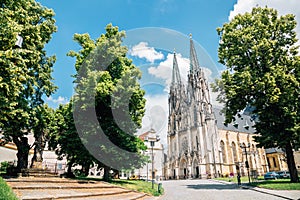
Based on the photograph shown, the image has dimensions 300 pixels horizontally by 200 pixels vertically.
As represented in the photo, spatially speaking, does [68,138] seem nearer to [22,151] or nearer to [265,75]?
[22,151]

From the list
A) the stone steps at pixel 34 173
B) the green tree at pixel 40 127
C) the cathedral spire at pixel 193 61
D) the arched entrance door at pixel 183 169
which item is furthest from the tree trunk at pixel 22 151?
the cathedral spire at pixel 193 61

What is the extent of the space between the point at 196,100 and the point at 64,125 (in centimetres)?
4358

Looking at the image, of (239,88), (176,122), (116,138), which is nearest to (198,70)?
(176,122)

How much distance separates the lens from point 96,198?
1079 cm

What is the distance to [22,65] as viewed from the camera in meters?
11.2

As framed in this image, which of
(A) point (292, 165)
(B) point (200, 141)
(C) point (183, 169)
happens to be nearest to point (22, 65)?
(A) point (292, 165)

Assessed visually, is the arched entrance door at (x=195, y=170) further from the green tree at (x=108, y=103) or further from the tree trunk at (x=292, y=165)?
the green tree at (x=108, y=103)

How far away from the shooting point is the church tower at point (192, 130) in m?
51.1

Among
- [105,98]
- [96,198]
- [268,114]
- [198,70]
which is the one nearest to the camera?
[96,198]

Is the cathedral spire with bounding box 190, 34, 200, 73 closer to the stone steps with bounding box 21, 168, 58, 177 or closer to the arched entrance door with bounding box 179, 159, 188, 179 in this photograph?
the arched entrance door with bounding box 179, 159, 188, 179

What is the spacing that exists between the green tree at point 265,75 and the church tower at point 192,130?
33.3m

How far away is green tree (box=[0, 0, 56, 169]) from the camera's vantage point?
9.66 metres

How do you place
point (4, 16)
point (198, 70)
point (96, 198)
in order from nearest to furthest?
1. point (4, 16)
2. point (96, 198)
3. point (198, 70)

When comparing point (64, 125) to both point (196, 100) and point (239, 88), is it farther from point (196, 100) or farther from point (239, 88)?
point (196, 100)
